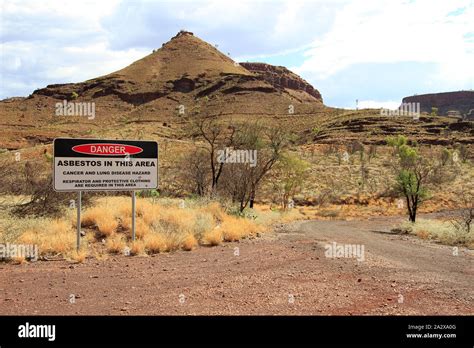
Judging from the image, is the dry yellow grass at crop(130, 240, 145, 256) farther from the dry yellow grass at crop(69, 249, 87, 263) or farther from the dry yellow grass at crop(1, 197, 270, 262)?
the dry yellow grass at crop(69, 249, 87, 263)

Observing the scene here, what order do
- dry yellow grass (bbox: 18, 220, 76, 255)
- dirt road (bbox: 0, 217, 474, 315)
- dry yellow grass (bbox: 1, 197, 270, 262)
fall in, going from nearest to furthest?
dirt road (bbox: 0, 217, 474, 315) → dry yellow grass (bbox: 18, 220, 76, 255) → dry yellow grass (bbox: 1, 197, 270, 262)

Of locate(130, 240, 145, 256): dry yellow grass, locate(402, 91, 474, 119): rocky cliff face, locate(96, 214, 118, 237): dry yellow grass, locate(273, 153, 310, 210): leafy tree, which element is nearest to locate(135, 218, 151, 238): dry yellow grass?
locate(96, 214, 118, 237): dry yellow grass

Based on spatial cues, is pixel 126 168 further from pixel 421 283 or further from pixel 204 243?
pixel 421 283

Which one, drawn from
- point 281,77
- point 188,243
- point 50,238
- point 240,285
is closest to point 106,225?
point 50,238

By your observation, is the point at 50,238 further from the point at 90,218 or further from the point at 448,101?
the point at 448,101

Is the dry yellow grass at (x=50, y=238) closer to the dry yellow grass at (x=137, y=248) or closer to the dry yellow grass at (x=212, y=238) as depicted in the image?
the dry yellow grass at (x=137, y=248)

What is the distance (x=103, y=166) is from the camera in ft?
37.4

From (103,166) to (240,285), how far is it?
556 cm

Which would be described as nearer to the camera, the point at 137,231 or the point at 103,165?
the point at 103,165

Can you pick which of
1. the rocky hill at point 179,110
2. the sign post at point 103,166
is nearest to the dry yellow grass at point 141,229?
the sign post at point 103,166

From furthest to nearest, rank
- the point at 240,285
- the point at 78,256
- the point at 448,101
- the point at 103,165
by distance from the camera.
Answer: the point at 448,101, the point at 103,165, the point at 78,256, the point at 240,285

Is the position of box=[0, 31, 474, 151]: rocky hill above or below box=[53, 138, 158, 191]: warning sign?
above

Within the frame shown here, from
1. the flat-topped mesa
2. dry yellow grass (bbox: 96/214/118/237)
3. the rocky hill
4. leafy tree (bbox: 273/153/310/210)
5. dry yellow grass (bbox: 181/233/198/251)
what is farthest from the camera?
the flat-topped mesa

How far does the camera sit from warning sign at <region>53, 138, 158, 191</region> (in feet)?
35.5
